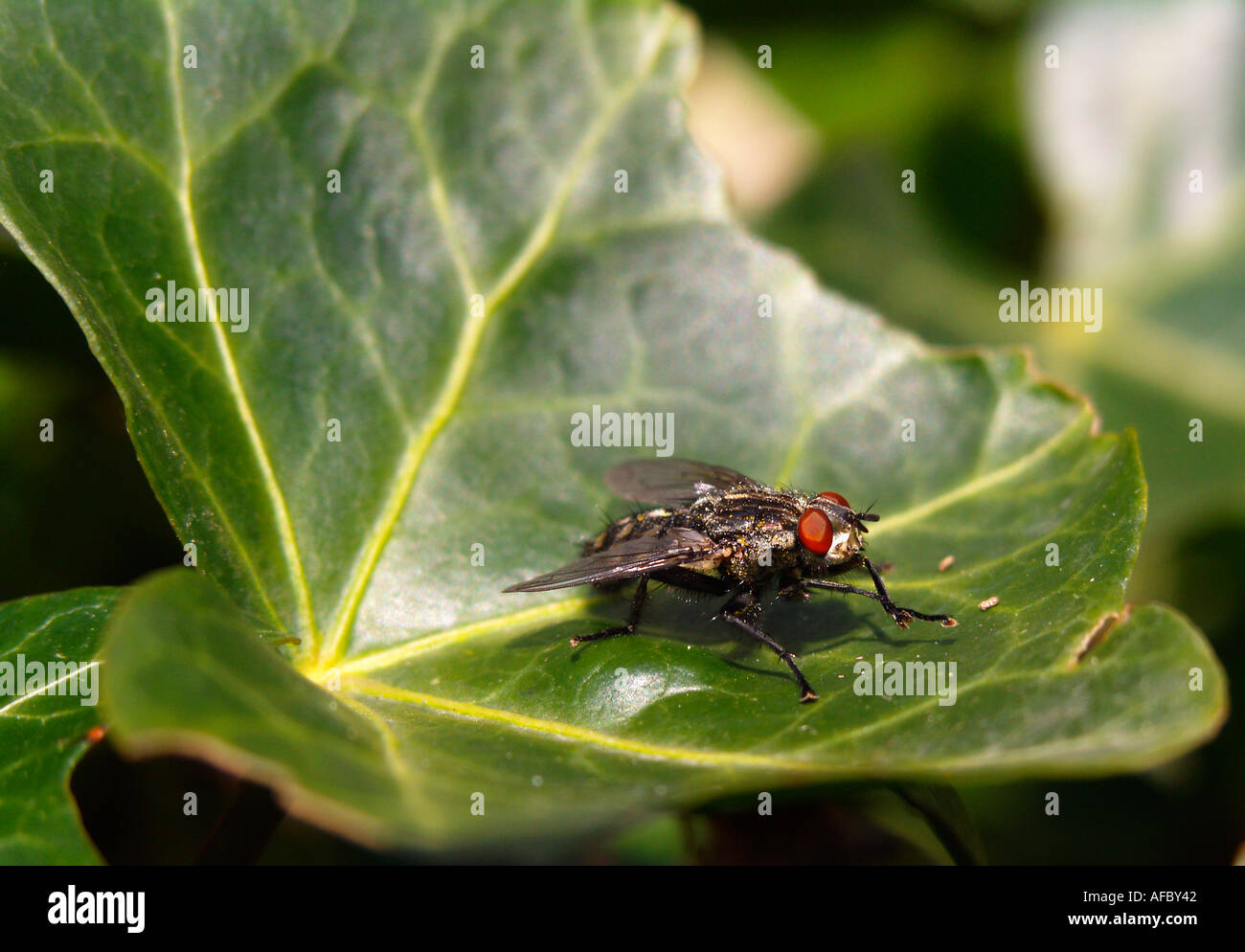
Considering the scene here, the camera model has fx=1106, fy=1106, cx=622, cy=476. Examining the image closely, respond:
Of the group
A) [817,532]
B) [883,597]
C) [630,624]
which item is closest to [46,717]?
[630,624]

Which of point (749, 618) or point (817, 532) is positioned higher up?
point (817, 532)

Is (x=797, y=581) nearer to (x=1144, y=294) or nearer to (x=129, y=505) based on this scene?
(x=129, y=505)

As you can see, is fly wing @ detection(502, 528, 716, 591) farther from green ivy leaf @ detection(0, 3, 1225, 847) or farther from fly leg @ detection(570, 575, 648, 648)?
green ivy leaf @ detection(0, 3, 1225, 847)

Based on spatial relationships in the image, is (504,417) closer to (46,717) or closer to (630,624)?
(630,624)

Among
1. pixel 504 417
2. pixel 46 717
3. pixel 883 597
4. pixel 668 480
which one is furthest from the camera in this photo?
pixel 668 480

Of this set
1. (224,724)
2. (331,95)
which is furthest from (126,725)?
(331,95)

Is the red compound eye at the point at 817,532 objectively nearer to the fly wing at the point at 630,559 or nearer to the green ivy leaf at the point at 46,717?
the fly wing at the point at 630,559
